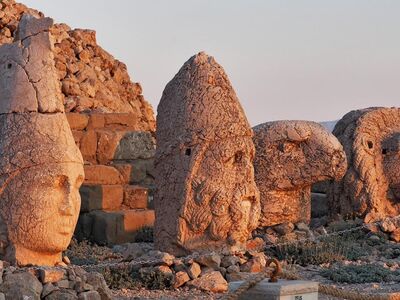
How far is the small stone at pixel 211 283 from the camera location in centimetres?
931

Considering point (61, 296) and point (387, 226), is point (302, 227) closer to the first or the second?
point (387, 226)

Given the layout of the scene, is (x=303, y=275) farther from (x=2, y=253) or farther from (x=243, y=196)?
(x=2, y=253)

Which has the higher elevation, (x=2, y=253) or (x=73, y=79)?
(x=73, y=79)

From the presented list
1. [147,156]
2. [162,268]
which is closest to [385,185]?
[147,156]

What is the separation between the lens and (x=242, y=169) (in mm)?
10781

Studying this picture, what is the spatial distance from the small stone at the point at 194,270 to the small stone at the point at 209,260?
0.24 ft

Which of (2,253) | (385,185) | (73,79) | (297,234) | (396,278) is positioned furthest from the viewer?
(73,79)

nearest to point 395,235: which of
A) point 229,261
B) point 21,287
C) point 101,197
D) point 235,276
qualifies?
point 229,261

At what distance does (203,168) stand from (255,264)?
1.32m

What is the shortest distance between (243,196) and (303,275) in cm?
116

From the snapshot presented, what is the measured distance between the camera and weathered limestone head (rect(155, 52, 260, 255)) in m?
10.5

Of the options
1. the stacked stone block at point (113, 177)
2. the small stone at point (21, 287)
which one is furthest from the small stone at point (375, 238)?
the small stone at point (21, 287)

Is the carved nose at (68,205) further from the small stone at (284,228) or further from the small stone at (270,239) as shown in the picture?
the small stone at (284,228)

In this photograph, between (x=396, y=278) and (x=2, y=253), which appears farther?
(x=396, y=278)
